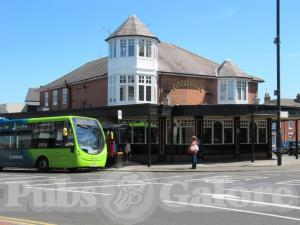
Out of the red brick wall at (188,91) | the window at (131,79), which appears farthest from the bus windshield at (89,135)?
the red brick wall at (188,91)

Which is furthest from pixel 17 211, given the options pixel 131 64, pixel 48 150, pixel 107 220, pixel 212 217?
pixel 131 64

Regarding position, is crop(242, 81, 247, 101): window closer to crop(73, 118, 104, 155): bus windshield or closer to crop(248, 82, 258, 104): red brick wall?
crop(248, 82, 258, 104): red brick wall

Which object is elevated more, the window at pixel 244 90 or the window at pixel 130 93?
the window at pixel 244 90

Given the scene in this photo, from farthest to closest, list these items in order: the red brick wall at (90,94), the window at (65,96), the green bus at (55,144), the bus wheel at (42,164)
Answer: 1. the window at (65,96)
2. the red brick wall at (90,94)
3. the bus wheel at (42,164)
4. the green bus at (55,144)

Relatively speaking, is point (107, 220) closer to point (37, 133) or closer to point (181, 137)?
point (37, 133)

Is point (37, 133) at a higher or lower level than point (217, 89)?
lower

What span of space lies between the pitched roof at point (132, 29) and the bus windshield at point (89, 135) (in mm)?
13477

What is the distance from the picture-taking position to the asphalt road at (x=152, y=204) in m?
10.5

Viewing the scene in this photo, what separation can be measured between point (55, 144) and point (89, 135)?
1.85 m

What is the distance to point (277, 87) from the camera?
29891 millimetres

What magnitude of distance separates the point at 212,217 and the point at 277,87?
20.4 m

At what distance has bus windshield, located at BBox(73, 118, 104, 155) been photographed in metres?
26.6

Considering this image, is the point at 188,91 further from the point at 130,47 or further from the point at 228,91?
the point at 130,47

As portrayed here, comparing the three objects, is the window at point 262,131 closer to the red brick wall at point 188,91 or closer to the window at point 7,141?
the red brick wall at point 188,91
